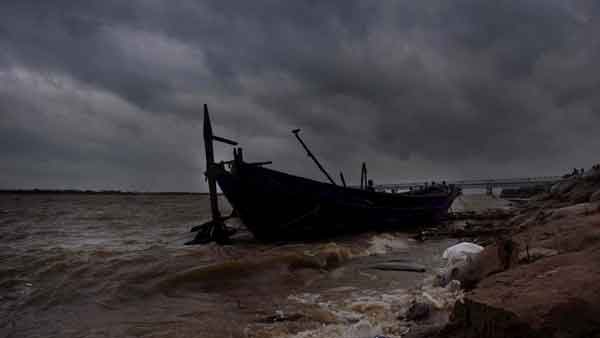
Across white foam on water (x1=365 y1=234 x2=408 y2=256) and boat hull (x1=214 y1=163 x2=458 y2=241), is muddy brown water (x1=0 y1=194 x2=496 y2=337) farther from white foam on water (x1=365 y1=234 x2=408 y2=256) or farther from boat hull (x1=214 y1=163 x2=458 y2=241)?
boat hull (x1=214 y1=163 x2=458 y2=241)

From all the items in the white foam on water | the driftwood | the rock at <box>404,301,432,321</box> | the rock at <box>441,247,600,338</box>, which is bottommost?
the white foam on water

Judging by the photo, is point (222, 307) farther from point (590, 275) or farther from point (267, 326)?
point (590, 275)

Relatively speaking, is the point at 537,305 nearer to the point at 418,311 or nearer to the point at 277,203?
the point at 418,311

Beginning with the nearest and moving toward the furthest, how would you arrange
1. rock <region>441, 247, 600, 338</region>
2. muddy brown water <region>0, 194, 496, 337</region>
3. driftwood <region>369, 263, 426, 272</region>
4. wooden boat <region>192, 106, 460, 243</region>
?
1. rock <region>441, 247, 600, 338</region>
2. muddy brown water <region>0, 194, 496, 337</region>
3. driftwood <region>369, 263, 426, 272</region>
4. wooden boat <region>192, 106, 460, 243</region>

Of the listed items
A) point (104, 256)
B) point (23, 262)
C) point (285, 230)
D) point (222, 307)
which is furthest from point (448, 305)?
point (23, 262)

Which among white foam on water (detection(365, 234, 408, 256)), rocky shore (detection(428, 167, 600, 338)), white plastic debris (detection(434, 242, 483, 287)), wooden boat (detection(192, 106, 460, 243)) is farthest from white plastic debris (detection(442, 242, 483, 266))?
wooden boat (detection(192, 106, 460, 243))

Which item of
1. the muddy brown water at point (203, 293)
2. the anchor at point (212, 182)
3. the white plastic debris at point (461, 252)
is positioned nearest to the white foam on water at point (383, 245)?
the muddy brown water at point (203, 293)

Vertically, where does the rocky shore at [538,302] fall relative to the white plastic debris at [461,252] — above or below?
above

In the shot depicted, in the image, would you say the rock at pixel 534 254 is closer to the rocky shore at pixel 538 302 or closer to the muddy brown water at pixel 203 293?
the rocky shore at pixel 538 302

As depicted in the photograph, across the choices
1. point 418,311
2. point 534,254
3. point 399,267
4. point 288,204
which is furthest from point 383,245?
point 534,254

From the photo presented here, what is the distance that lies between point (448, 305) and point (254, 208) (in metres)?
8.27

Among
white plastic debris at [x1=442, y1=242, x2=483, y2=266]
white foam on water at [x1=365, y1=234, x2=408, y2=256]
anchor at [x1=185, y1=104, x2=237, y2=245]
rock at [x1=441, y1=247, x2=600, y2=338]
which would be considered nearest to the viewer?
rock at [x1=441, y1=247, x2=600, y2=338]

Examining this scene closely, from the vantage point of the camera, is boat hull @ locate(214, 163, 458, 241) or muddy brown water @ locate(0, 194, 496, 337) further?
boat hull @ locate(214, 163, 458, 241)

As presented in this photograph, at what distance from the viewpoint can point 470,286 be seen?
3.88 metres
